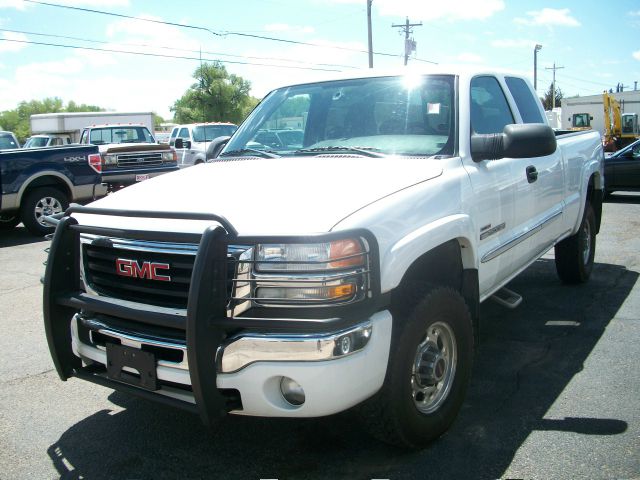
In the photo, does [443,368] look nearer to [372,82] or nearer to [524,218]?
[524,218]

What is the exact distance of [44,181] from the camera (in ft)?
34.5

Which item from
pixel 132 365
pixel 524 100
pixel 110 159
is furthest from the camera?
pixel 110 159

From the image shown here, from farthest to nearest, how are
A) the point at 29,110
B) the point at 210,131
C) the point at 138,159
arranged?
the point at 29,110, the point at 210,131, the point at 138,159

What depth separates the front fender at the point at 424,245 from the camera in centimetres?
271

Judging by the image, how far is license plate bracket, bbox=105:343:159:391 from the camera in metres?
2.74

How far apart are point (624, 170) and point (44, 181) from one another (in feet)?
38.7

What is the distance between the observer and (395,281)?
2.73 m

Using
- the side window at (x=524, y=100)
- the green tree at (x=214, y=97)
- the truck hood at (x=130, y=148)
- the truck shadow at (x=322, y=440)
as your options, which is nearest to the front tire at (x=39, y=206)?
the truck hood at (x=130, y=148)

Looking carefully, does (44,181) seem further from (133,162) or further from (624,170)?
(624,170)

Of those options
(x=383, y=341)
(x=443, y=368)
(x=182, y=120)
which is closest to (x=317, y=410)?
(x=383, y=341)

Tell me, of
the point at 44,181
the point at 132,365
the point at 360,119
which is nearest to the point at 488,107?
the point at 360,119

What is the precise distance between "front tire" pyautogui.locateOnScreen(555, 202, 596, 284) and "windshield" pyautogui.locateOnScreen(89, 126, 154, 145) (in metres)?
13.5

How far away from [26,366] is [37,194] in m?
6.65

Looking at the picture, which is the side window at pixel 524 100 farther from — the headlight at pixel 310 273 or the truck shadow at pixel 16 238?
the truck shadow at pixel 16 238
